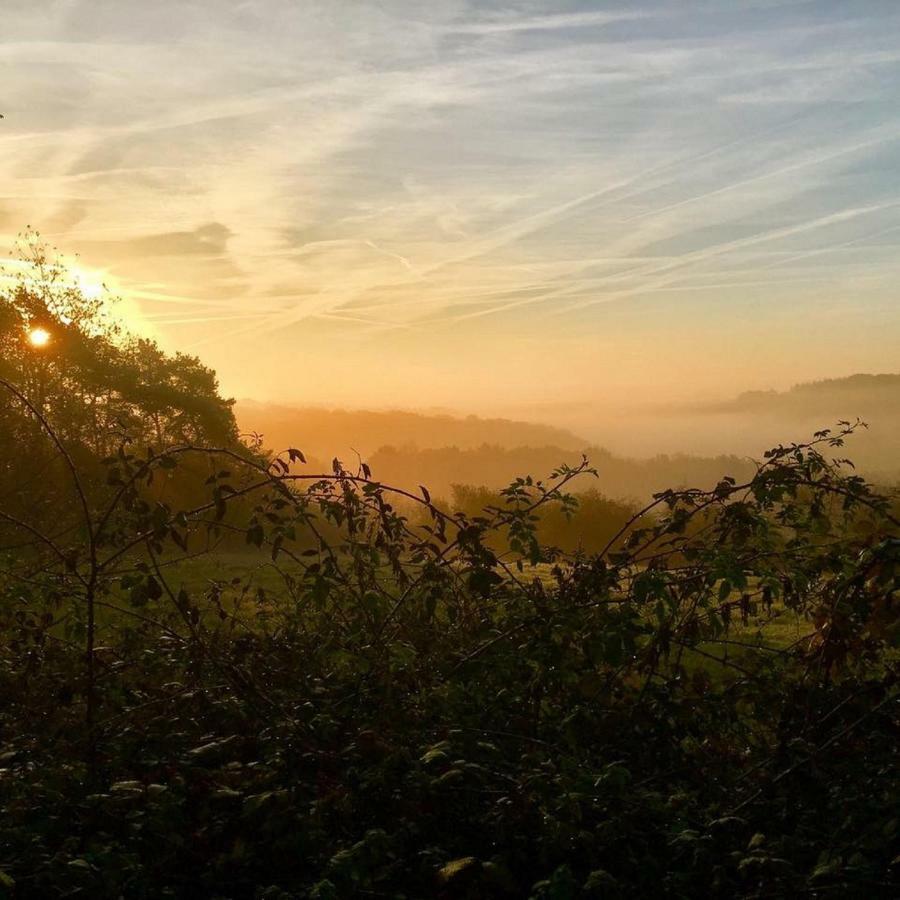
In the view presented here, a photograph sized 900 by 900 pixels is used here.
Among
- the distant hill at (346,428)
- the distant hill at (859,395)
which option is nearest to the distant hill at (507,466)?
the distant hill at (346,428)

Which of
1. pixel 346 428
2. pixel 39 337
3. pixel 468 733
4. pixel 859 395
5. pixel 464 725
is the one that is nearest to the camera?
pixel 468 733

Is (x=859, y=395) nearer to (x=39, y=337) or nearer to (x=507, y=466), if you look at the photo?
(x=507, y=466)

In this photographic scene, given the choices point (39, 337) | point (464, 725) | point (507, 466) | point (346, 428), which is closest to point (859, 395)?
point (507, 466)

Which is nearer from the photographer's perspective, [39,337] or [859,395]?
[39,337]

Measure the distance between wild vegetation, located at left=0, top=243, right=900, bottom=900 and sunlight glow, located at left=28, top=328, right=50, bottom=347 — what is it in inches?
981

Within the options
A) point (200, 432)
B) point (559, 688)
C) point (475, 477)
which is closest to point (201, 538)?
point (200, 432)

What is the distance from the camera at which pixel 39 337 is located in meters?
29.0

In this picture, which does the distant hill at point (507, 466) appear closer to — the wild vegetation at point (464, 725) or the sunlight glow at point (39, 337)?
the sunlight glow at point (39, 337)

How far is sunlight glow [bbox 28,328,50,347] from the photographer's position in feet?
94.1

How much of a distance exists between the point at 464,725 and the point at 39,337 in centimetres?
2889

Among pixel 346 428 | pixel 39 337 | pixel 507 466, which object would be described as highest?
pixel 346 428

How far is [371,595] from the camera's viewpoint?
4340 mm

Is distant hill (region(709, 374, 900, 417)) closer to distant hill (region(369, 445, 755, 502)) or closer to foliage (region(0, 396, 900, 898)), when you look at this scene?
distant hill (region(369, 445, 755, 502))

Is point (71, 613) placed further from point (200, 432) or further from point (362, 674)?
point (200, 432)
